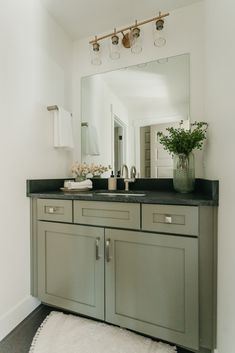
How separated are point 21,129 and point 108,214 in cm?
91

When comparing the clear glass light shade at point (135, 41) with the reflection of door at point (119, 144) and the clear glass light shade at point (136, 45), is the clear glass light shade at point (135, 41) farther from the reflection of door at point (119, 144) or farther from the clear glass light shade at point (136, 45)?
the reflection of door at point (119, 144)

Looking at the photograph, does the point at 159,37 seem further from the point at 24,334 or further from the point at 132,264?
the point at 24,334

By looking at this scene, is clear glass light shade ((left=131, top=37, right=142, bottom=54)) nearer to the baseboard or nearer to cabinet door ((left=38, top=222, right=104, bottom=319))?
cabinet door ((left=38, top=222, right=104, bottom=319))

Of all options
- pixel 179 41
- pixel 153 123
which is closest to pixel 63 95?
pixel 153 123

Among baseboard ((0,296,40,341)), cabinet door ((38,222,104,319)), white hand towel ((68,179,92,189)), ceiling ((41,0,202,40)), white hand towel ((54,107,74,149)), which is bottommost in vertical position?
baseboard ((0,296,40,341))

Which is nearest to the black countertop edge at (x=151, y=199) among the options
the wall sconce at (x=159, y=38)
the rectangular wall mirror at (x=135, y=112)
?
the rectangular wall mirror at (x=135, y=112)

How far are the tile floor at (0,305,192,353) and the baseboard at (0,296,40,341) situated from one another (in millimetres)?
27

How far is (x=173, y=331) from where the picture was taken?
1.17 m

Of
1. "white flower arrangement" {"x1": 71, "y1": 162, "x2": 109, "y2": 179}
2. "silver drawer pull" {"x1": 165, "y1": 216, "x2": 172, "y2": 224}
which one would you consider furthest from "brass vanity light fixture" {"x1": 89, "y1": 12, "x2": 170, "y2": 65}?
"silver drawer pull" {"x1": 165, "y1": 216, "x2": 172, "y2": 224}

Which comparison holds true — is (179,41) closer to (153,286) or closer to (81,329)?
(153,286)

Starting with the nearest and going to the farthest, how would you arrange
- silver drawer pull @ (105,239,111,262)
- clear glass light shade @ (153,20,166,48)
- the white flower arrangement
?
silver drawer pull @ (105,239,111,262), clear glass light shade @ (153,20,166,48), the white flower arrangement

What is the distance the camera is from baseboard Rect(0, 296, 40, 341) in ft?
4.42

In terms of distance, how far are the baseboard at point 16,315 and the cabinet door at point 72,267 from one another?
0.11 m

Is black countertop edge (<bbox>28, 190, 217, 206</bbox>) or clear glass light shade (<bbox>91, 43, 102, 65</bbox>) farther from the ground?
clear glass light shade (<bbox>91, 43, 102, 65</bbox>)
